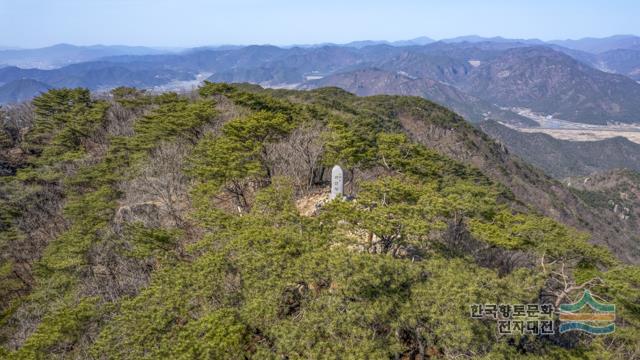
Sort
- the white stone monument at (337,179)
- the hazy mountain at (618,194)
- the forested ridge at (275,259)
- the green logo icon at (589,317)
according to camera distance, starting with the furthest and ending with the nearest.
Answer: the hazy mountain at (618,194) < the white stone monument at (337,179) < the green logo icon at (589,317) < the forested ridge at (275,259)

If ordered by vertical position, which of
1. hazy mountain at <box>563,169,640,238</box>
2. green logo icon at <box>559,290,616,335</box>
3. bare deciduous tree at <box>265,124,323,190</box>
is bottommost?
hazy mountain at <box>563,169,640,238</box>

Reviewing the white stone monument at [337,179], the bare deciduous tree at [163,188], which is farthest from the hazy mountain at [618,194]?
the bare deciduous tree at [163,188]

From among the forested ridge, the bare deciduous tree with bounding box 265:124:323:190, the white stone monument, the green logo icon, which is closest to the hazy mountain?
the bare deciduous tree with bounding box 265:124:323:190

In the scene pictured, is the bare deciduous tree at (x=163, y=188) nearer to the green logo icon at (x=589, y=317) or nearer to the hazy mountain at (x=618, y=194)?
the green logo icon at (x=589, y=317)

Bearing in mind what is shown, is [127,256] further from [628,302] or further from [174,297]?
[628,302]

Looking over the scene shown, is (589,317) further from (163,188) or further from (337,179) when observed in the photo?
(163,188)

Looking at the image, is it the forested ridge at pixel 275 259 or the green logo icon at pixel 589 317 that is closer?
the forested ridge at pixel 275 259

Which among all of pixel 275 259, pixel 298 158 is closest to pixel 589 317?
pixel 275 259

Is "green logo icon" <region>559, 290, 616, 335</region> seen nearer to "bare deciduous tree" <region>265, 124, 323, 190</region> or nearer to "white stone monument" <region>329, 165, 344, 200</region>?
"white stone monument" <region>329, 165, 344, 200</region>

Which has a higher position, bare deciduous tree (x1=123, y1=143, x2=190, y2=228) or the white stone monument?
the white stone monument

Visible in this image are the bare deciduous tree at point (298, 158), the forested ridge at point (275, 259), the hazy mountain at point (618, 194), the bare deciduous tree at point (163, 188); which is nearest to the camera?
the forested ridge at point (275, 259)
